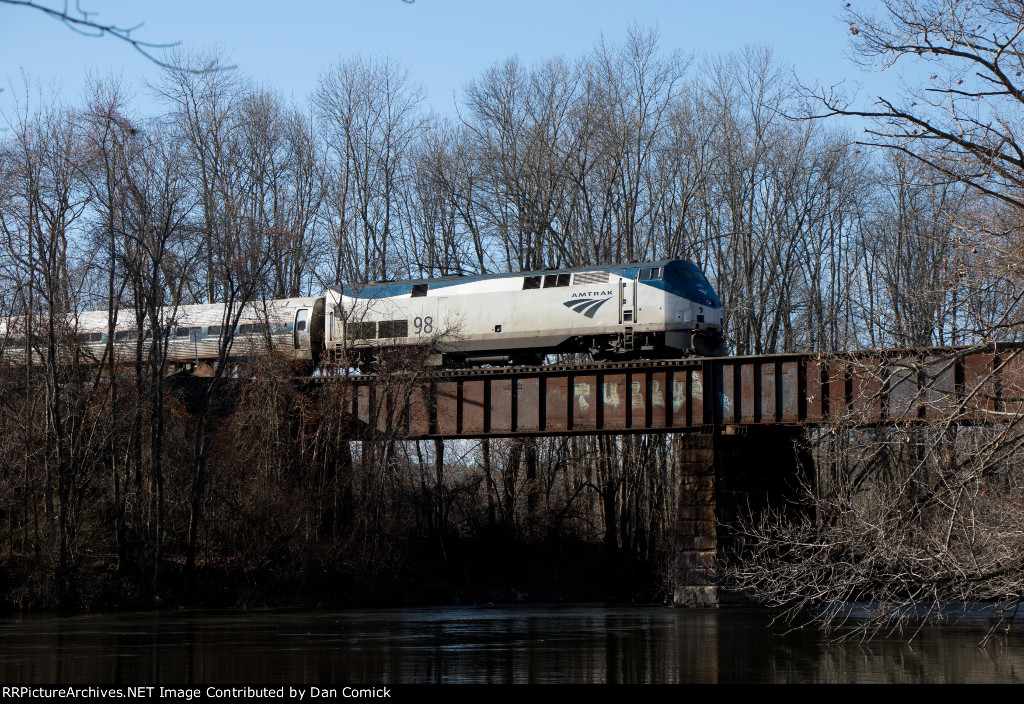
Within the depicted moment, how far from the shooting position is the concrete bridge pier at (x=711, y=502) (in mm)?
30469

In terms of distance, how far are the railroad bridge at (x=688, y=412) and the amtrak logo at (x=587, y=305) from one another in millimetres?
2052

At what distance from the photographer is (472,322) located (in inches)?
1395

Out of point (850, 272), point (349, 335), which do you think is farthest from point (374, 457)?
point (850, 272)

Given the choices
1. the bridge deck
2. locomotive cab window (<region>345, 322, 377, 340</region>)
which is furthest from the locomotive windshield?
locomotive cab window (<region>345, 322, 377, 340</region>)

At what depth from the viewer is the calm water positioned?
1648 centimetres

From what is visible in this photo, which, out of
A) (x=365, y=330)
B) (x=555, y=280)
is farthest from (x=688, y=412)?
(x=365, y=330)

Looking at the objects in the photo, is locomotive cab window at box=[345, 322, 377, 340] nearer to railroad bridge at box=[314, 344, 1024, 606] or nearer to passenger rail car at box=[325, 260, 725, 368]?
passenger rail car at box=[325, 260, 725, 368]

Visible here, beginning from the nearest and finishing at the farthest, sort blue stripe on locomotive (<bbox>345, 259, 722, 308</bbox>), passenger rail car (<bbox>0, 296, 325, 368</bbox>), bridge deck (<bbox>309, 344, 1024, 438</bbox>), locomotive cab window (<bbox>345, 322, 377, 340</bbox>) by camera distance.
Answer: bridge deck (<bbox>309, 344, 1024, 438</bbox>), blue stripe on locomotive (<bbox>345, 259, 722, 308</bbox>), locomotive cab window (<bbox>345, 322, 377, 340</bbox>), passenger rail car (<bbox>0, 296, 325, 368</bbox>)

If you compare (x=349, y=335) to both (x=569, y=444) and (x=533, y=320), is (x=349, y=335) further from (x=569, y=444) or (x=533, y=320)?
(x=569, y=444)

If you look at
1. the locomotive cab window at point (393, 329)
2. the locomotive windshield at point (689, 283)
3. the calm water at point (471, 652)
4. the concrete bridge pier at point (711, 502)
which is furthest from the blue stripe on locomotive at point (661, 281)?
the calm water at point (471, 652)

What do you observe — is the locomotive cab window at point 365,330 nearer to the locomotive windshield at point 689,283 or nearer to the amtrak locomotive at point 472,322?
the amtrak locomotive at point 472,322

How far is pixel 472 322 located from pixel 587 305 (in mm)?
4089

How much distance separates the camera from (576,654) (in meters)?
19.8

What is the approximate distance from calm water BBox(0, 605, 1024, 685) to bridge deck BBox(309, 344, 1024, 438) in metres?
5.77
